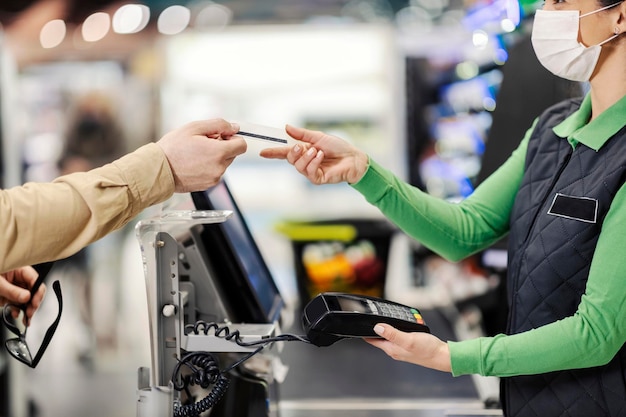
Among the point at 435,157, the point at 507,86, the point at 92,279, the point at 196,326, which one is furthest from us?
the point at 435,157

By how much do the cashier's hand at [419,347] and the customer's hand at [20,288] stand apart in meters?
0.87

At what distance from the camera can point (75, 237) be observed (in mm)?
1277

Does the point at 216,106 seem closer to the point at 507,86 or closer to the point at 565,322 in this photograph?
the point at 507,86

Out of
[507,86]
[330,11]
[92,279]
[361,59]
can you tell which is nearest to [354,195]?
[361,59]

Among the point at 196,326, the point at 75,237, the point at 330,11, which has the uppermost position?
the point at 330,11

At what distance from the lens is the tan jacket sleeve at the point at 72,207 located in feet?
4.06

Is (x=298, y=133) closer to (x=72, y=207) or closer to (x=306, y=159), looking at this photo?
(x=306, y=159)

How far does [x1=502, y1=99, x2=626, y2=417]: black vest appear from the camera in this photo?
138 cm

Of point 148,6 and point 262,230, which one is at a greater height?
point 148,6

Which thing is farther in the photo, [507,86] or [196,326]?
[507,86]

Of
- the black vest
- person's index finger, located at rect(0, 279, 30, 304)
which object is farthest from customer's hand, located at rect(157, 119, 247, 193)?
the black vest

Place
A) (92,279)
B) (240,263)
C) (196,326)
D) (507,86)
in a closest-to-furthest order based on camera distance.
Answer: (196,326) → (240,263) → (507,86) → (92,279)

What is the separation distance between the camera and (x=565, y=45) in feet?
5.12

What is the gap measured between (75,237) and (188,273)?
36cm
